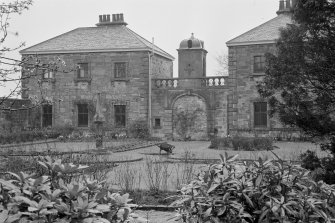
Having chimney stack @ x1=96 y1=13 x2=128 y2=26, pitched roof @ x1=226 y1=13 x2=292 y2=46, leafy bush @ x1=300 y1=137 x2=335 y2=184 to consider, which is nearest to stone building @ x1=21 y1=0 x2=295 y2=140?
pitched roof @ x1=226 y1=13 x2=292 y2=46

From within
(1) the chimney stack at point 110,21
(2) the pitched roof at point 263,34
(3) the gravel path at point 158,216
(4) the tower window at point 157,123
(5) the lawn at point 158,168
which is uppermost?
(1) the chimney stack at point 110,21

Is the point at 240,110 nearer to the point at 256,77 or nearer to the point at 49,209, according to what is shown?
the point at 256,77

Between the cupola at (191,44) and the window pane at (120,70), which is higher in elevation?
the cupola at (191,44)

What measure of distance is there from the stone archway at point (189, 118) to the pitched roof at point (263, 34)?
13.7ft

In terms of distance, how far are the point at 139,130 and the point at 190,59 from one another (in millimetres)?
6106

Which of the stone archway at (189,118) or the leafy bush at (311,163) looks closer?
the leafy bush at (311,163)

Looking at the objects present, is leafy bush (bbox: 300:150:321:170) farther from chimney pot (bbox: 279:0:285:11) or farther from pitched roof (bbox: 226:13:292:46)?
chimney pot (bbox: 279:0:285:11)

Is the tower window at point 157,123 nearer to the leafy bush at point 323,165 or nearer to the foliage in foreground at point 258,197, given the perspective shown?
the leafy bush at point 323,165

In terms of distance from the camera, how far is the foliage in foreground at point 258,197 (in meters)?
3.94

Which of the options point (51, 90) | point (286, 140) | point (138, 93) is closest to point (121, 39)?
point (138, 93)

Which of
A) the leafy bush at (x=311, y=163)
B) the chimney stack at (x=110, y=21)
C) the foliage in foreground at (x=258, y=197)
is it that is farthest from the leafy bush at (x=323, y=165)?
the chimney stack at (x=110, y=21)

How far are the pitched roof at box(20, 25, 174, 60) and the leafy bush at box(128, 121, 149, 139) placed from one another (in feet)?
15.5

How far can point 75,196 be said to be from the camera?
9.95 feet

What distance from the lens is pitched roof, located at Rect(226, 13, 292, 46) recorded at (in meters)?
26.6
